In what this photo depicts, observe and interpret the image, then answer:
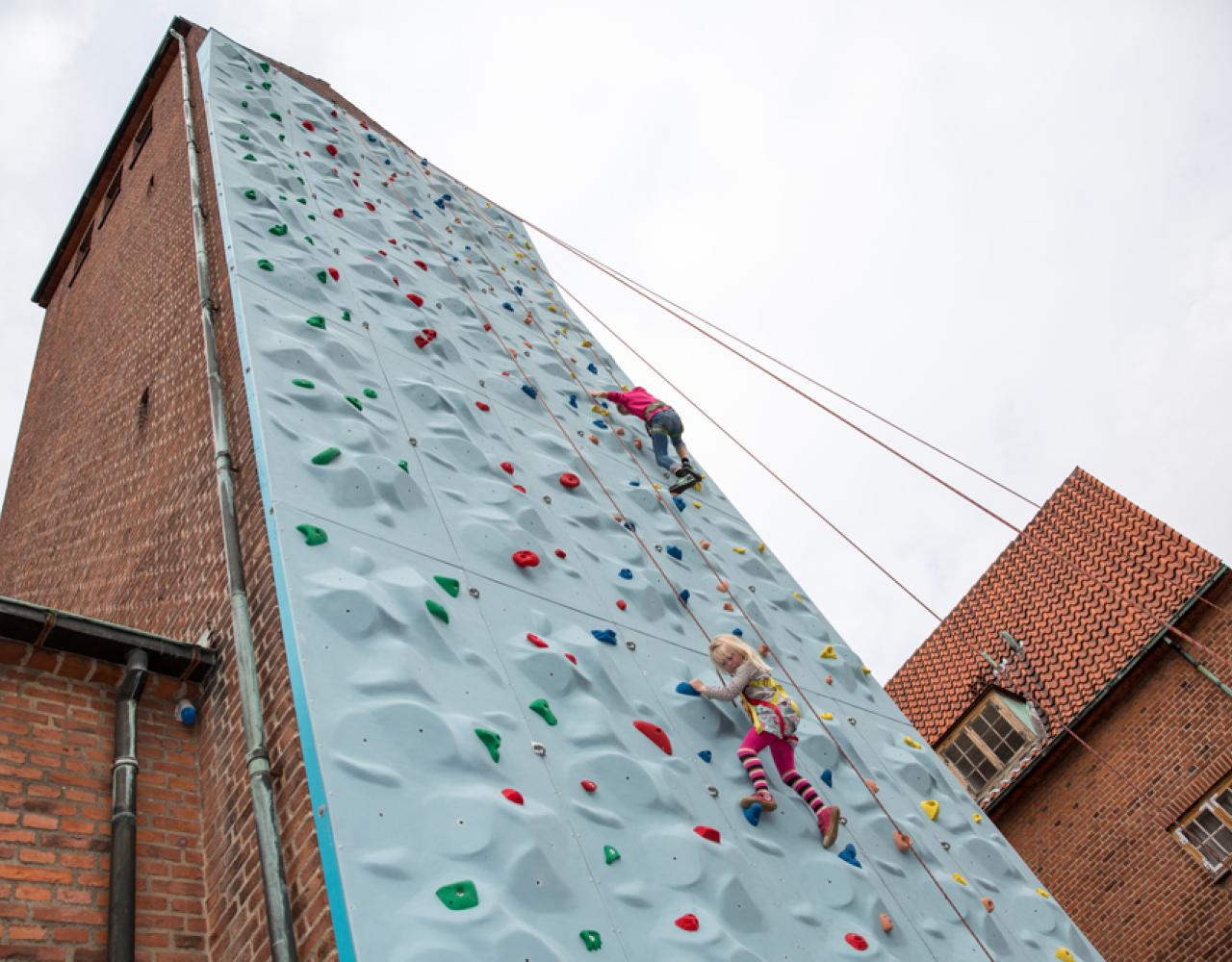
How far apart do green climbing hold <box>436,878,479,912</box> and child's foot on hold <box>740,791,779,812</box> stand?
7.55ft

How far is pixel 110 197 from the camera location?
13.2 m

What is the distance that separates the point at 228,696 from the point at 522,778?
139 centimetres

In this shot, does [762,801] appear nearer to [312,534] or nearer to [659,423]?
[312,534]

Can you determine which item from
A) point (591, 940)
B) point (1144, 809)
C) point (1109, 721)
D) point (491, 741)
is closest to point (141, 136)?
point (491, 741)

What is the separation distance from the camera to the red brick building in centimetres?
1170

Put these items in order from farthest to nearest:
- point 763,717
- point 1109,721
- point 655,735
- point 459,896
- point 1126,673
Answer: point 1109,721 → point 1126,673 → point 763,717 → point 655,735 → point 459,896

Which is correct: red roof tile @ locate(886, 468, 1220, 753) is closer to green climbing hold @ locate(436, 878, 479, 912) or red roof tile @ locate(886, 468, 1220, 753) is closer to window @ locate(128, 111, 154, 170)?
green climbing hold @ locate(436, 878, 479, 912)

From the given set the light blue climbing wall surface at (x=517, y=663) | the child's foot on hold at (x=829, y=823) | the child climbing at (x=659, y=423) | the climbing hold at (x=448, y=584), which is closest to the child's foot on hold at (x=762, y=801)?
the light blue climbing wall surface at (x=517, y=663)

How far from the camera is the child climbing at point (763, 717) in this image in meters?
5.93

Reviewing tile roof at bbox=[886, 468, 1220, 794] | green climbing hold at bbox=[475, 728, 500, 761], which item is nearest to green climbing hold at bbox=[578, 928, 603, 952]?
green climbing hold at bbox=[475, 728, 500, 761]

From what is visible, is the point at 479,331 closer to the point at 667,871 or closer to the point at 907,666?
the point at 667,871

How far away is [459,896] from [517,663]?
157cm

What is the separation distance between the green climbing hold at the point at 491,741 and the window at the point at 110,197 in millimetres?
11168

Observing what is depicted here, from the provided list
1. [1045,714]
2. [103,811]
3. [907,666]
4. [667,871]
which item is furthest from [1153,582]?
[103,811]
